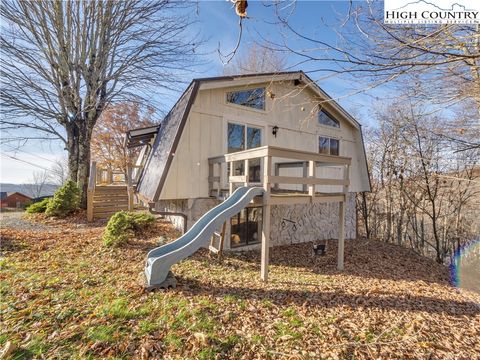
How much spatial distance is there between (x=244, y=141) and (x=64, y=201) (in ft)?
22.5

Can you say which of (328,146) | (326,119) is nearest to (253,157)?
(328,146)

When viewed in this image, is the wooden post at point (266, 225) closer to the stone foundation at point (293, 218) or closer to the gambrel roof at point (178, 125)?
the gambrel roof at point (178, 125)

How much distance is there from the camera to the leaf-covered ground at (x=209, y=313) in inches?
96.5

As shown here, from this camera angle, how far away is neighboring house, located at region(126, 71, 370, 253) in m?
5.46

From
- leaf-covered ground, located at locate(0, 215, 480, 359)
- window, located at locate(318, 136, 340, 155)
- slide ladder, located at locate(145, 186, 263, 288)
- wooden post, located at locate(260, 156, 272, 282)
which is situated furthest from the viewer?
window, located at locate(318, 136, 340, 155)

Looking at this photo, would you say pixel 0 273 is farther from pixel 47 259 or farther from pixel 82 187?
pixel 82 187

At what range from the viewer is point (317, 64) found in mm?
2840

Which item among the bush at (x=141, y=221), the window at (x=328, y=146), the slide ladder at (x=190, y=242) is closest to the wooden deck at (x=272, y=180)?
the slide ladder at (x=190, y=242)

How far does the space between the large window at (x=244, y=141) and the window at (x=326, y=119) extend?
10.4 feet

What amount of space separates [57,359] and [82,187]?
888cm

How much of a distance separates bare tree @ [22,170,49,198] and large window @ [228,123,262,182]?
118 feet

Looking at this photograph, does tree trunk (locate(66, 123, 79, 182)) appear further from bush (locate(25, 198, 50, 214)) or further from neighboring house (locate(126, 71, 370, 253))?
neighboring house (locate(126, 71, 370, 253))

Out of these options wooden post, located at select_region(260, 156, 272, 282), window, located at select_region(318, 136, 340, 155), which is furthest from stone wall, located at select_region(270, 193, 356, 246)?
wooden post, located at select_region(260, 156, 272, 282)

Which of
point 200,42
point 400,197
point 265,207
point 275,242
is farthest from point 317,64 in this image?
point 400,197
